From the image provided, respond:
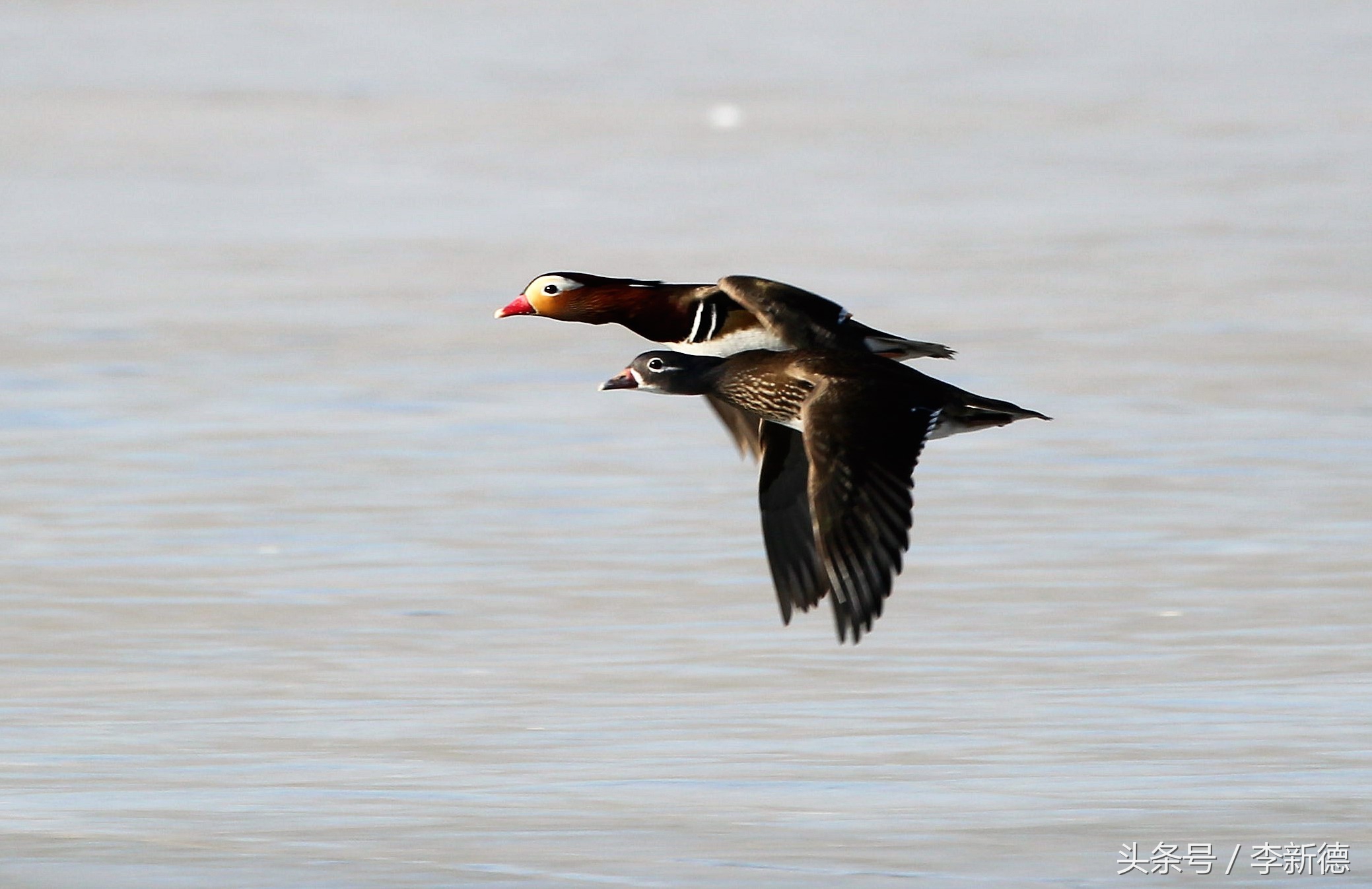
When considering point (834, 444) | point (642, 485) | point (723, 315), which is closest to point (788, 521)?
point (723, 315)

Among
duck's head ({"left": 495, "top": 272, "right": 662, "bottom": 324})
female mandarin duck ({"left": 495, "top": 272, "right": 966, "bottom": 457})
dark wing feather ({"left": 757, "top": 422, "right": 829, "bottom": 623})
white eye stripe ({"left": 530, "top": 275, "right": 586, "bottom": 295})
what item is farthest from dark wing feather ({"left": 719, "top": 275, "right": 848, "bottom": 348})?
white eye stripe ({"left": 530, "top": 275, "right": 586, "bottom": 295})

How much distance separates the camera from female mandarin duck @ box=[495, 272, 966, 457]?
9.29 m

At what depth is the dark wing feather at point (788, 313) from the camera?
927 centimetres

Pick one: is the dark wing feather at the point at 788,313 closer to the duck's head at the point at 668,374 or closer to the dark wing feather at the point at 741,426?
the duck's head at the point at 668,374

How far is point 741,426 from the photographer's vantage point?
10062 mm

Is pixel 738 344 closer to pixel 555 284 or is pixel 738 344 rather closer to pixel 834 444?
pixel 555 284

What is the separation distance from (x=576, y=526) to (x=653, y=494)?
2.19ft

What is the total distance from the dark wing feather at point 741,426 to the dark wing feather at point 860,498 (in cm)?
126

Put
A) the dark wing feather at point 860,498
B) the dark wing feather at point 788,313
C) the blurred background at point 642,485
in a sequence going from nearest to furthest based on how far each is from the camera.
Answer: the blurred background at point 642,485, the dark wing feather at point 860,498, the dark wing feather at point 788,313

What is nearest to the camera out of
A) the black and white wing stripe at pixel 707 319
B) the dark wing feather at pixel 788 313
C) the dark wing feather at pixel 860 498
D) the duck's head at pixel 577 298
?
the dark wing feather at pixel 860 498

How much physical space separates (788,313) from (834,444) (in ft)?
2.84

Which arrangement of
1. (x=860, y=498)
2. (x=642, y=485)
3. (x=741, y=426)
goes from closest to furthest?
(x=860, y=498)
(x=741, y=426)
(x=642, y=485)

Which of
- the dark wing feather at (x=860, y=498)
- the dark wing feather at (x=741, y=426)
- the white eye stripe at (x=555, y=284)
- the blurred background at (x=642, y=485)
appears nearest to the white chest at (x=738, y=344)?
the dark wing feather at (x=741, y=426)

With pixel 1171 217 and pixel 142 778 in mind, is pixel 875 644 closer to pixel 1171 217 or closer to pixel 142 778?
pixel 142 778
